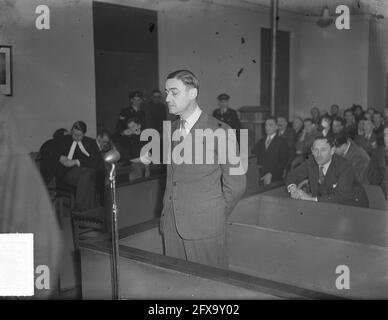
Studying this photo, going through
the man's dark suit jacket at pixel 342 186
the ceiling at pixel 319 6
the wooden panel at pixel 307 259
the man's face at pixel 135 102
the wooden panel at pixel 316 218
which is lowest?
the wooden panel at pixel 307 259

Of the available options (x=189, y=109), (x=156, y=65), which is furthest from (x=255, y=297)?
(x=156, y=65)

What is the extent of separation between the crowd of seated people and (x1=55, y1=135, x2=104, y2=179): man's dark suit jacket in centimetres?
175

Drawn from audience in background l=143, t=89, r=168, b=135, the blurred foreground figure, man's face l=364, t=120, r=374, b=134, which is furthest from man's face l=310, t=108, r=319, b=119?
the blurred foreground figure

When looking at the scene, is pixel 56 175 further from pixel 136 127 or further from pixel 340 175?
pixel 340 175

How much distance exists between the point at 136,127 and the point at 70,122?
45.3 inches

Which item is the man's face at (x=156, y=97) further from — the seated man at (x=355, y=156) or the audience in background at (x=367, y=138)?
the seated man at (x=355, y=156)

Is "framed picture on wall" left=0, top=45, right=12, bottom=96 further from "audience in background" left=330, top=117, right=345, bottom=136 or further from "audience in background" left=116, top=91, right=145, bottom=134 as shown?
"audience in background" left=330, top=117, right=345, bottom=136

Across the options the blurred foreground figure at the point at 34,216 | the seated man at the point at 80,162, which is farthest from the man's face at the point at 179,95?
the seated man at the point at 80,162

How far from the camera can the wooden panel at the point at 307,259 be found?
2.95 metres

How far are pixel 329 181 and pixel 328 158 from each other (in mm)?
166

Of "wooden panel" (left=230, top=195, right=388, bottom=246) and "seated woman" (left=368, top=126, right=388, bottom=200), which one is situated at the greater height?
"seated woman" (left=368, top=126, right=388, bottom=200)

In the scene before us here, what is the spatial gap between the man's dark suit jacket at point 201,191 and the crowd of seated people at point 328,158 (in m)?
1.36

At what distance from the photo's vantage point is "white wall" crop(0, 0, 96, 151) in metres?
6.23

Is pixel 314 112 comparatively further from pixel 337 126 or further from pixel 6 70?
pixel 6 70
